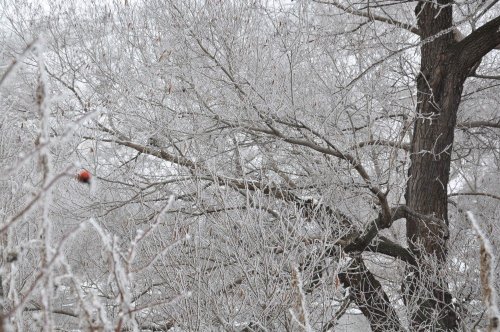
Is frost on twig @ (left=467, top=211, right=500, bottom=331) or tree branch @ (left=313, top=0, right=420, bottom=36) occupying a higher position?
tree branch @ (left=313, top=0, right=420, bottom=36)

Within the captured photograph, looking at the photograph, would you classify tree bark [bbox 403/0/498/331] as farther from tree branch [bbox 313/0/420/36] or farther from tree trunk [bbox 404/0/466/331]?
tree branch [bbox 313/0/420/36]

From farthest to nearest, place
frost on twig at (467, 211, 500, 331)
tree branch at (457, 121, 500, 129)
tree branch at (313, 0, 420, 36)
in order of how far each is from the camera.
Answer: tree branch at (457, 121, 500, 129) < tree branch at (313, 0, 420, 36) < frost on twig at (467, 211, 500, 331)

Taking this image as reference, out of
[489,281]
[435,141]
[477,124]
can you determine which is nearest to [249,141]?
[435,141]

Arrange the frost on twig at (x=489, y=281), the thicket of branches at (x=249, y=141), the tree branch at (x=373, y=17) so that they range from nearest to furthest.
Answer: the frost on twig at (x=489, y=281), the thicket of branches at (x=249, y=141), the tree branch at (x=373, y=17)

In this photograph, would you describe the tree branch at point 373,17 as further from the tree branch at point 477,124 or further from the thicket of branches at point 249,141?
the tree branch at point 477,124

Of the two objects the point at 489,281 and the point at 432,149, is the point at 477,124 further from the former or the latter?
the point at 489,281

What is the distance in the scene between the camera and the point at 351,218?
23.4 feet

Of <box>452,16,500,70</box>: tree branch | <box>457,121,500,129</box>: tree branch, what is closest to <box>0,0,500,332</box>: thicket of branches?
<box>452,16,500,70</box>: tree branch

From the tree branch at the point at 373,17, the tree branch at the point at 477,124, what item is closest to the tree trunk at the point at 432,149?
the tree branch at the point at 373,17

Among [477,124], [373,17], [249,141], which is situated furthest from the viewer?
[477,124]

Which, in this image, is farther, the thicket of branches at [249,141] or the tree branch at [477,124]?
the tree branch at [477,124]

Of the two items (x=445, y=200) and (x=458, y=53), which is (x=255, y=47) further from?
(x=445, y=200)

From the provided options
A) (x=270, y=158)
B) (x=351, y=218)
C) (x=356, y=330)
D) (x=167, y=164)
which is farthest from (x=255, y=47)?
(x=356, y=330)

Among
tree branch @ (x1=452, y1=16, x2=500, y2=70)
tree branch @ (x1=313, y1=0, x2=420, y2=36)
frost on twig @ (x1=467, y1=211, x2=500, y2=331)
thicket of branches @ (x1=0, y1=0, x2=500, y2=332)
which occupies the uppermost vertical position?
tree branch @ (x1=313, y1=0, x2=420, y2=36)
